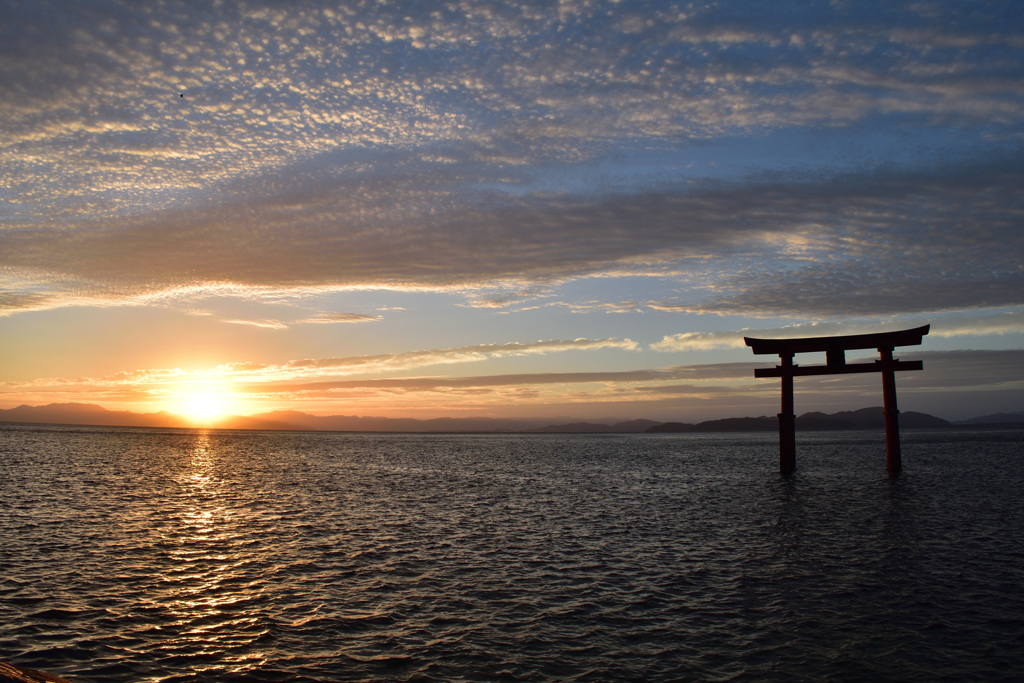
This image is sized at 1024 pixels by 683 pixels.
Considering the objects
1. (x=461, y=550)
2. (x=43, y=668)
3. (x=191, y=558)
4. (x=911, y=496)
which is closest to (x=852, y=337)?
(x=911, y=496)

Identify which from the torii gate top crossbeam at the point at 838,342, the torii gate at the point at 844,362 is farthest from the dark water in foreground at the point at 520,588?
the torii gate top crossbeam at the point at 838,342

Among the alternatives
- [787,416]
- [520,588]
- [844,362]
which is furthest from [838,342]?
[520,588]

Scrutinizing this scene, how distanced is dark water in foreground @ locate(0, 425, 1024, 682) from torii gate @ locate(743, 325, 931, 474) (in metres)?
5.80

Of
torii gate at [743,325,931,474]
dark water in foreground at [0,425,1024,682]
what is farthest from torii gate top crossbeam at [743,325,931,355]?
dark water in foreground at [0,425,1024,682]

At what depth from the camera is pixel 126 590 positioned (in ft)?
47.5

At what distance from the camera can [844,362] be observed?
111 feet

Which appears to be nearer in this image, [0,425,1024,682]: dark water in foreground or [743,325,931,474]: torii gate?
Answer: [0,425,1024,682]: dark water in foreground

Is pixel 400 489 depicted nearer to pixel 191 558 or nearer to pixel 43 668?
pixel 191 558

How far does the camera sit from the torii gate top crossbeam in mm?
32294

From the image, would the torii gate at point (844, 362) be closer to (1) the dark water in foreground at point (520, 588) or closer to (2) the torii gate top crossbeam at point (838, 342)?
(2) the torii gate top crossbeam at point (838, 342)

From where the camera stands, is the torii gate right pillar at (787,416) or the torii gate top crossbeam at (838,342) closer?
the torii gate top crossbeam at (838,342)

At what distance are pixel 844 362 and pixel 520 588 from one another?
1043 inches

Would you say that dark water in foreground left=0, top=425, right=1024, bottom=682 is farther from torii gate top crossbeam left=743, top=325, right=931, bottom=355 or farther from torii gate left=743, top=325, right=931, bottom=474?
torii gate top crossbeam left=743, top=325, right=931, bottom=355

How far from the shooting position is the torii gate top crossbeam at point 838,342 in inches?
1271
